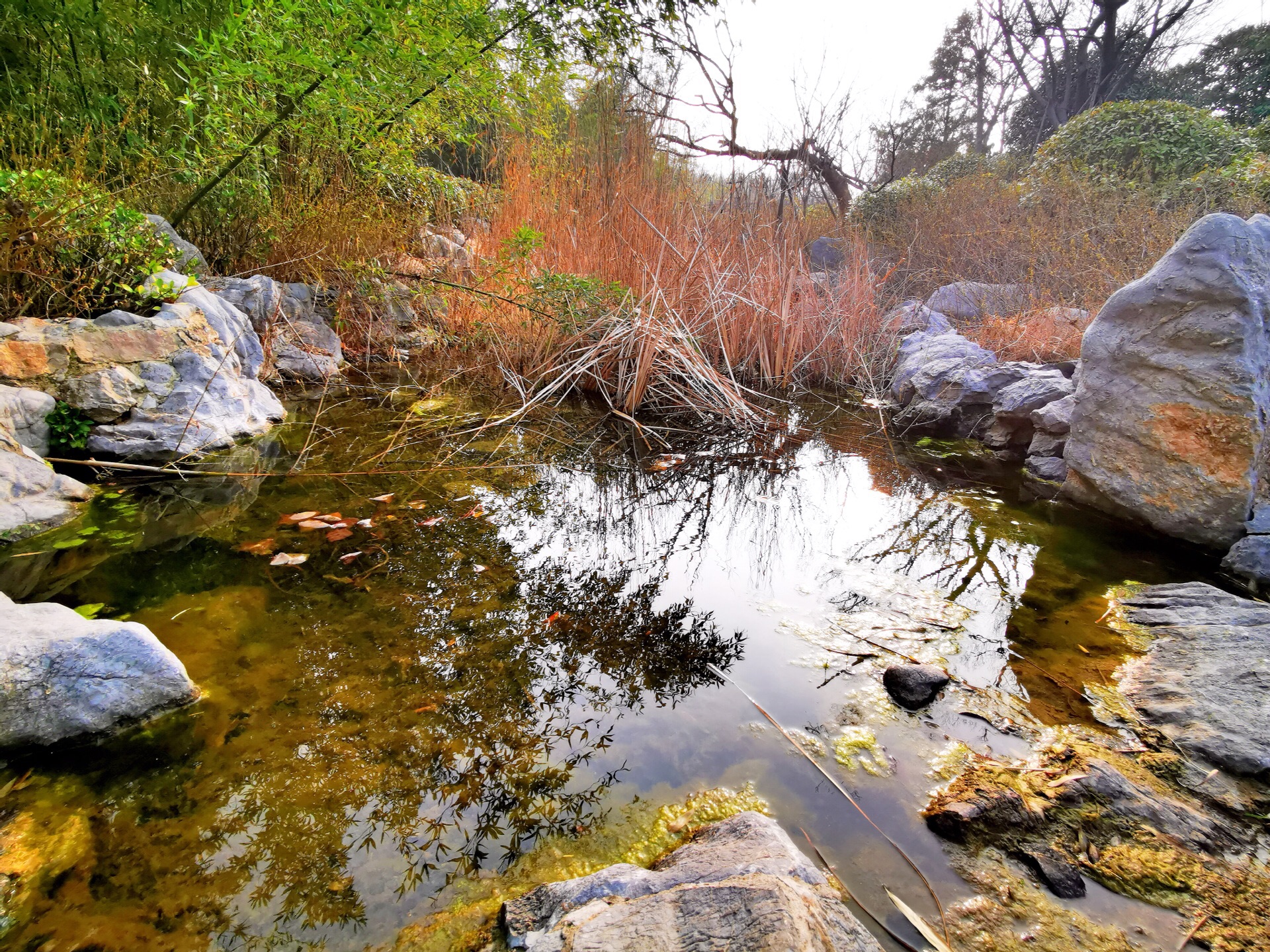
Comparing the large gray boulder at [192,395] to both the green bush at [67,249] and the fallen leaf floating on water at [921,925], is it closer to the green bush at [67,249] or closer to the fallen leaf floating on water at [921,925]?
the green bush at [67,249]

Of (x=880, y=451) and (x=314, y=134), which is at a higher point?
(x=314, y=134)

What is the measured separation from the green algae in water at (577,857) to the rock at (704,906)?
6 cm

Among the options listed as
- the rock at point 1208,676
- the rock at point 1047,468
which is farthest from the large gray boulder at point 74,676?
the rock at point 1047,468

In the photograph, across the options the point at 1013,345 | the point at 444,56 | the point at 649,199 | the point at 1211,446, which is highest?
the point at 444,56

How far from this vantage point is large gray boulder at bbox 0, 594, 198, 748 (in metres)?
1.07

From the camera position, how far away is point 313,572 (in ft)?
5.86

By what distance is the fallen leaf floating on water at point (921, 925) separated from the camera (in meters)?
0.87

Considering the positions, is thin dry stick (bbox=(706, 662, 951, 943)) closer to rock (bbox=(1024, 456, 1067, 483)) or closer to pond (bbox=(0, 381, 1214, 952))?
pond (bbox=(0, 381, 1214, 952))

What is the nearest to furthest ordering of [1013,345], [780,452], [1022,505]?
1. [1022,505]
2. [780,452]
3. [1013,345]

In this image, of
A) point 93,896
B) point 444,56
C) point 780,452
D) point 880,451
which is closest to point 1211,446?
point 880,451

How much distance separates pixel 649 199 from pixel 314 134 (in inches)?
95.1

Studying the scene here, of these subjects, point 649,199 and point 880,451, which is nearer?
point 880,451

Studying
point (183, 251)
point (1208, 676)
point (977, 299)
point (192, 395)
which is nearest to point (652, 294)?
point (192, 395)

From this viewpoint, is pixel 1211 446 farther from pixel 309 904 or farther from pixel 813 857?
pixel 309 904
